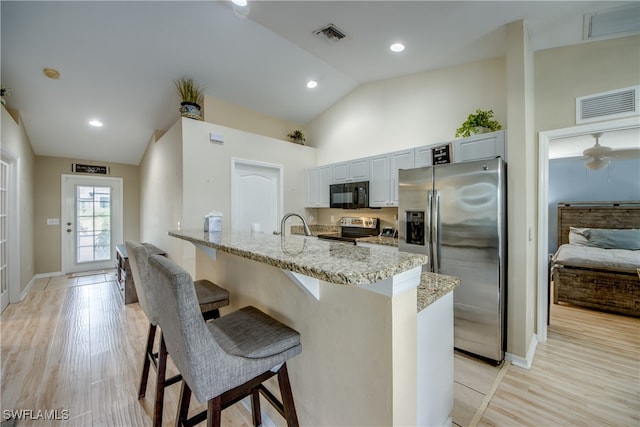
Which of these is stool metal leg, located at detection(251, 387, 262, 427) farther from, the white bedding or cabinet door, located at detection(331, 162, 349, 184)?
the white bedding

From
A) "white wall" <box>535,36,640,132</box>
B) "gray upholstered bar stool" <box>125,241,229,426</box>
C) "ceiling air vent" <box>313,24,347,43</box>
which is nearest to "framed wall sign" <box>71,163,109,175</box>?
"gray upholstered bar stool" <box>125,241,229,426</box>

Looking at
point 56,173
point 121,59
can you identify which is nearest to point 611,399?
point 121,59

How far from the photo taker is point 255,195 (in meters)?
4.05

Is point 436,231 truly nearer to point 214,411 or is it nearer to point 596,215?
point 214,411

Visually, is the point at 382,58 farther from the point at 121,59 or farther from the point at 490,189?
the point at 121,59

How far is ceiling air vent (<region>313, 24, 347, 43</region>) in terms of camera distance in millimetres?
2611

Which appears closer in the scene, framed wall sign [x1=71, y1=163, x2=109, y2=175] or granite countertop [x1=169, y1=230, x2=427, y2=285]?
granite countertop [x1=169, y1=230, x2=427, y2=285]

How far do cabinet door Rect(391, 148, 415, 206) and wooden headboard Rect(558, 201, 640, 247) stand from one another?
406 centimetres

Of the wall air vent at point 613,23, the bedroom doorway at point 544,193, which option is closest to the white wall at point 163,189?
the bedroom doorway at point 544,193

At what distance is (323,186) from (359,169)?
0.76 meters

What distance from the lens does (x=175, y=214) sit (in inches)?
137

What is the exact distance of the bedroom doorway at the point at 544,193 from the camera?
2.23 meters

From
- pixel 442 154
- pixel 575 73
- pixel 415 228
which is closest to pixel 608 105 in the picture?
pixel 575 73
